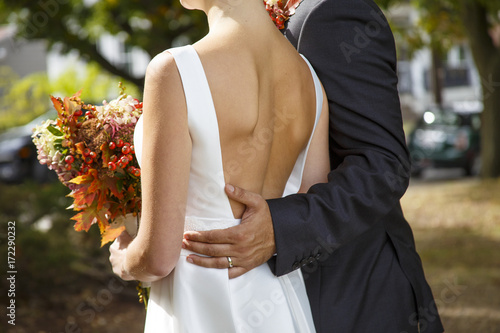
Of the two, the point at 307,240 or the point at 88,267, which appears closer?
the point at 307,240

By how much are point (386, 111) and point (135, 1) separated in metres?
5.59

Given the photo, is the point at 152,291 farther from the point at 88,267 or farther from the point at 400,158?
the point at 88,267

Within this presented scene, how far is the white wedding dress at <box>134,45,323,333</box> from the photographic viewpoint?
Result: 181cm

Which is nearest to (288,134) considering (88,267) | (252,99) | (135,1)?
(252,99)

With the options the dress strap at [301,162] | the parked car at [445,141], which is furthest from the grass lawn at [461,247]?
the dress strap at [301,162]

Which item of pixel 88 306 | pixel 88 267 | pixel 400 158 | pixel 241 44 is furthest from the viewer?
pixel 88 267

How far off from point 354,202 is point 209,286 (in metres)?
0.57

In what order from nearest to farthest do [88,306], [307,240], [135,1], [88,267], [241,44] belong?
[241,44], [307,240], [88,306], [88,267], [135,1]

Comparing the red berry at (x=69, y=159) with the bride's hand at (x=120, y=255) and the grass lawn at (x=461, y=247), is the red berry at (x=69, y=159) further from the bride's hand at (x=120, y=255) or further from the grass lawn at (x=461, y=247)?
the grass lawn at (x=461, y=247)

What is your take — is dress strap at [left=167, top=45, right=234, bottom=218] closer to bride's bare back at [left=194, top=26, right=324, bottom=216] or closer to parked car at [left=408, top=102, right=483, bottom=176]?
bride's bare back at [left=194, top=26, right=324, bottom=216]

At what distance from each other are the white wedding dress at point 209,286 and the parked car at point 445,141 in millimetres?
14037

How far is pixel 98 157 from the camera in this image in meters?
2.30

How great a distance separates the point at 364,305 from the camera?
229 cm

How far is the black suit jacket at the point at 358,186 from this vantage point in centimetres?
216
